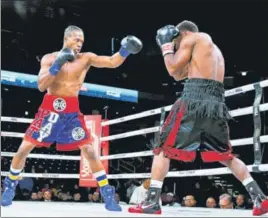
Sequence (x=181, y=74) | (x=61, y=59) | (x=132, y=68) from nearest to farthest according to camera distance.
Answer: (x=181, y=74) → (x=61, y=59) → (x=132, y=68)

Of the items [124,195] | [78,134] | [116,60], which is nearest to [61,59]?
[116,60]

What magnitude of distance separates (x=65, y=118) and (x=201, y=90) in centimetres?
78

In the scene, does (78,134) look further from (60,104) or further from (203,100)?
(203,100)

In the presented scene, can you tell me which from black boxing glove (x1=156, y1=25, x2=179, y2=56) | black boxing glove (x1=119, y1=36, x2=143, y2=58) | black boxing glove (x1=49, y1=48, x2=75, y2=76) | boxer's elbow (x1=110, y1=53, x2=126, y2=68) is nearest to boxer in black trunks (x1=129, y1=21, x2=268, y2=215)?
black boxing glove (x1=156, y1=25, x2=179, y2=56)

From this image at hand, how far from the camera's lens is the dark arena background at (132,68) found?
228 inches

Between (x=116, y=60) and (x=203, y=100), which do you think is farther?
(x=116, y=60)

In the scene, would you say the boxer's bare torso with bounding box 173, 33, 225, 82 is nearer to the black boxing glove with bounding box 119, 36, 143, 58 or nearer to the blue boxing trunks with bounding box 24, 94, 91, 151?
the black boxing glove with bounding box 119, 36, 143, 58

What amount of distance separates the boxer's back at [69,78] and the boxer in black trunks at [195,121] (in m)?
0.56

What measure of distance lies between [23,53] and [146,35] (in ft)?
8.69

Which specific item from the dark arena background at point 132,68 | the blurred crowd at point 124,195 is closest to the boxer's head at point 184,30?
the dark arena background at point 132,68

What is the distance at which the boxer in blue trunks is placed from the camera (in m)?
2.37

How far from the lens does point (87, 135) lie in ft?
7.84

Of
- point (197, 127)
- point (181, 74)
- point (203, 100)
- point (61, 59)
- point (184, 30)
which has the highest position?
point (184, 30)

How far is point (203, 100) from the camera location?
2.00m
